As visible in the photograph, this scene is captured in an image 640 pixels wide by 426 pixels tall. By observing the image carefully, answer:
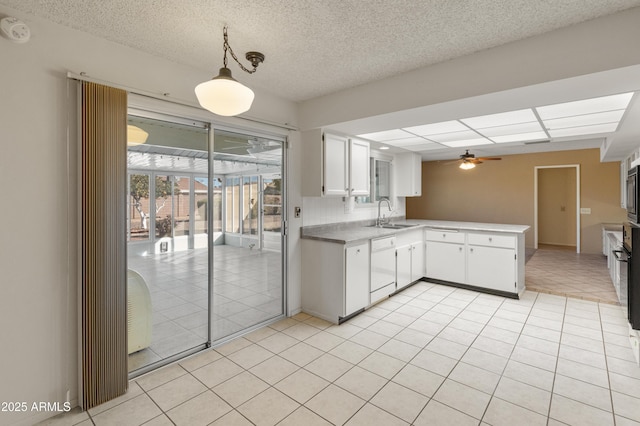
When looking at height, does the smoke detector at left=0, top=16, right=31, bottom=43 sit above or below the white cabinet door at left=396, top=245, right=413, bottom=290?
above

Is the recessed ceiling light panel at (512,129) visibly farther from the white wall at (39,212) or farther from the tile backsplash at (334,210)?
the white wall at (39,212)

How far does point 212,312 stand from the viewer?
2918 millimetres

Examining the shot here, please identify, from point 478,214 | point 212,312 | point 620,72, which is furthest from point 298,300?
point 478,214

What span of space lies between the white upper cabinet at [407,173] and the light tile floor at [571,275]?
2332 mm

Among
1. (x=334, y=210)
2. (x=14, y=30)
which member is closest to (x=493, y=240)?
(x=334, y=210)

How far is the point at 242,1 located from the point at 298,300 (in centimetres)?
303

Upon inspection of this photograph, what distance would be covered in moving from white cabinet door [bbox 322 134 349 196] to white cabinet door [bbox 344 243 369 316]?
751 mm

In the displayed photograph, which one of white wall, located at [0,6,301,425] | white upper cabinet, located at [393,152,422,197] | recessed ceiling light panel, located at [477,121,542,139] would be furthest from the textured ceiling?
white upper cabinet, located at [393,152,422,197]

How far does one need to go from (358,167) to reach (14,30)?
3324 mm

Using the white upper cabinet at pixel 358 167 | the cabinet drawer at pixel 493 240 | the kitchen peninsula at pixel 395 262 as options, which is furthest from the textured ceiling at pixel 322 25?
the cabinet drawer at pixel 493 240

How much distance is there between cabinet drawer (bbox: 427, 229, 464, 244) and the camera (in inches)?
180

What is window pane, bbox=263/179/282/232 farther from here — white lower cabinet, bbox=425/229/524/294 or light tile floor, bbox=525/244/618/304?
light tile floor, bbox=525/244/618/304

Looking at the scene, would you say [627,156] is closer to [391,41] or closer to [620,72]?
[620,72]

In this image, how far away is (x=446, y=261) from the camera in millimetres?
4719
